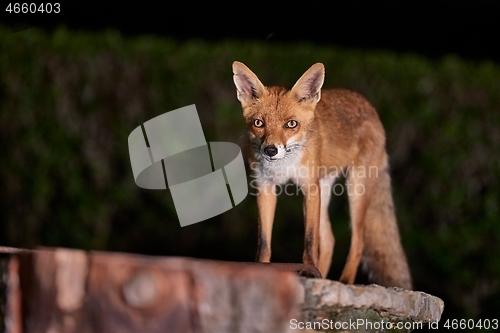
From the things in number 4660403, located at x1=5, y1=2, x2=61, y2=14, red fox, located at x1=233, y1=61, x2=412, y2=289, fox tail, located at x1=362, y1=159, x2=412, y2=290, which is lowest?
fox tail, located at x1=362, y1=159, x2=412, y2=290

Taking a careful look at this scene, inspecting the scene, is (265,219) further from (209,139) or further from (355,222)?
(209,139)

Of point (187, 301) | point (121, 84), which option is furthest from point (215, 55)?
point (187, 301)

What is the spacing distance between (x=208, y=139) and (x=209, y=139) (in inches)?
0.4

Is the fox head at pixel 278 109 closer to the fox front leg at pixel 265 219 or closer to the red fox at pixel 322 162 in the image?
the red fox at pixel 322 162

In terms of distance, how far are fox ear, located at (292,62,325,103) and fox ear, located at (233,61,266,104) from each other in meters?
0.19

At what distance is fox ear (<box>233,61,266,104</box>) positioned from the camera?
3311 mm

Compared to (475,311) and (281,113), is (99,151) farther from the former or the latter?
(475,311)

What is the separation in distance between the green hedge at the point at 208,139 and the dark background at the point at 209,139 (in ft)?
0.03

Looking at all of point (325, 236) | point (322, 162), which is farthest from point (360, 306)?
point (325, 236)

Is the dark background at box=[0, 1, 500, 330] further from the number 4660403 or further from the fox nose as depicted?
the fox nose

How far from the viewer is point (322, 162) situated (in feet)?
12.4

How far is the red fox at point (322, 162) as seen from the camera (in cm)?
331

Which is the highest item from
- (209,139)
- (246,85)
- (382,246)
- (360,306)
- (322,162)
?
(246,85)

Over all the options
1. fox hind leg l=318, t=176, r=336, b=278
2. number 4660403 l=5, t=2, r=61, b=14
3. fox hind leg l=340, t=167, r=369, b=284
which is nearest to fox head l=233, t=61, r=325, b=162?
fox hind leg l=340, t=167, r=369, b=284
